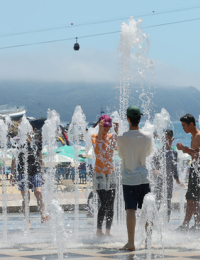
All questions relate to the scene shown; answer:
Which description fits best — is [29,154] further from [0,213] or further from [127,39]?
[127,39]

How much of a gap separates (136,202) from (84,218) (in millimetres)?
2630

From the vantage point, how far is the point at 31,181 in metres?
5.63

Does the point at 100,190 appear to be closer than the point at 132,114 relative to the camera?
No

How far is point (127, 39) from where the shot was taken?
24.3ft

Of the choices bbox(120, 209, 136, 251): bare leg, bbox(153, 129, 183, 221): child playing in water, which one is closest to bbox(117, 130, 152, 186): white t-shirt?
bbox(120, 209, 136, 251): bare leg

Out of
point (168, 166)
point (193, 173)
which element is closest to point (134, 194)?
point (193, 173)

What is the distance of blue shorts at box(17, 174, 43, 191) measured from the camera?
5531 mm

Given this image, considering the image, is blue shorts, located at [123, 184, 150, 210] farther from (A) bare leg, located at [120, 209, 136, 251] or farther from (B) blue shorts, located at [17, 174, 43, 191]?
(B) blue shorts, located at [17, 174, 43, 191]

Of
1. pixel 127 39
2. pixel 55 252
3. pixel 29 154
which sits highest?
pixel 127 39

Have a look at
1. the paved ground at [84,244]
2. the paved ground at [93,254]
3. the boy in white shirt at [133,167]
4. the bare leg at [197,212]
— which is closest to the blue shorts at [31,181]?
the paved ground at [84,244]

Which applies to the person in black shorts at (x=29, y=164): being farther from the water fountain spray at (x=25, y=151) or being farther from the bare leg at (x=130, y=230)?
the bare leg at (x=130, y=230)

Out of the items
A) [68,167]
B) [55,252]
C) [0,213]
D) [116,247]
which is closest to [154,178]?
[116,247]

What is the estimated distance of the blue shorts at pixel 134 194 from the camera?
411 cm

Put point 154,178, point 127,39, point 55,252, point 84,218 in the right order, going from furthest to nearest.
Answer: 1. point 127,39
2. point 84,218
3. point 154,178
4. point 55,252
